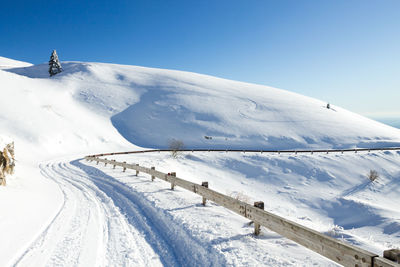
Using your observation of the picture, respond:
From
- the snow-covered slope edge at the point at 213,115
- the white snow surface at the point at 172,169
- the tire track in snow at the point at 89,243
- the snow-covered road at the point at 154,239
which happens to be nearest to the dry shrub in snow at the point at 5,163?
the white snow surface at the point at 172,169

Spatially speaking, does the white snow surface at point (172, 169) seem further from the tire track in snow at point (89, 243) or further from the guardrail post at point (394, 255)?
the guardrail post at point (394, 255)

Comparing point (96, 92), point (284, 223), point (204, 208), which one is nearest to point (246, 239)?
point (284, 223)

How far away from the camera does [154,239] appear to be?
5.41 meters

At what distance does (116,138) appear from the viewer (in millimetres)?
49875

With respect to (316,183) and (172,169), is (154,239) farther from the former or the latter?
(316,183)

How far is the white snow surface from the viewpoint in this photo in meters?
5.04

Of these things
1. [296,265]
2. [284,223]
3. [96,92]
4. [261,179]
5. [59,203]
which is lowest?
[261,179]

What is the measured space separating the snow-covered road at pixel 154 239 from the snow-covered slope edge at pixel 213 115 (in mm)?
40450

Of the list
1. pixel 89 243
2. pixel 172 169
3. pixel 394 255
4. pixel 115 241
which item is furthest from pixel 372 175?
pixel 89 243

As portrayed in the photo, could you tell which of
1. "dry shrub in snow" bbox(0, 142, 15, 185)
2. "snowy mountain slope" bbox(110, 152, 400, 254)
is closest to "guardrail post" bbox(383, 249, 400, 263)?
"snowy mountain slope" bbox(110, 152, 400, 254)

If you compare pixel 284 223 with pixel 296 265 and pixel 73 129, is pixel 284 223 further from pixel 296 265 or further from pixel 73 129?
pixel 73 129

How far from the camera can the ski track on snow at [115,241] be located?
4.48m

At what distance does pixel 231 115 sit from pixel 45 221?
54.7 m

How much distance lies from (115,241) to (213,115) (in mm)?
54540
